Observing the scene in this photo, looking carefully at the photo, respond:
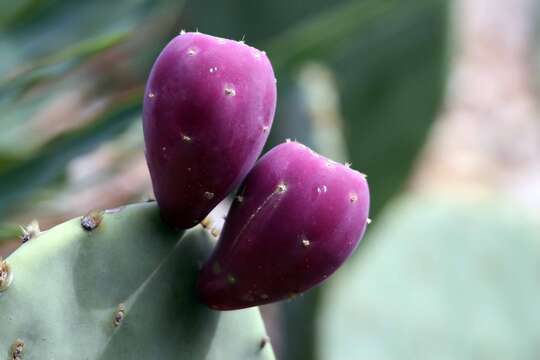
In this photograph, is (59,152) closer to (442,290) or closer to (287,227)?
(287,227)

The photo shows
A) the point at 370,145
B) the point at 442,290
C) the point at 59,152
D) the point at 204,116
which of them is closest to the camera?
the point at 204,116

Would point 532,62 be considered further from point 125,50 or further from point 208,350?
point 208,350

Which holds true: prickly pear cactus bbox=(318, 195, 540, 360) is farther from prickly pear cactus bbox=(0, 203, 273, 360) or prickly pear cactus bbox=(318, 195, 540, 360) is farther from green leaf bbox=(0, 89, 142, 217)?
prickly pear cactus bbox=(0, 203, 273, 360)

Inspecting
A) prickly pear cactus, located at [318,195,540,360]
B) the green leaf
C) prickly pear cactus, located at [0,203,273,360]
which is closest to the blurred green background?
prickly pear cactus, located at [318,195,540,360]

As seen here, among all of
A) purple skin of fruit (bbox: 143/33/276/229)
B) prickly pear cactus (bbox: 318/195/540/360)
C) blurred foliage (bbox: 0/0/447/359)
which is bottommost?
prickly pear cactus (bbox: 318/195/540/360)

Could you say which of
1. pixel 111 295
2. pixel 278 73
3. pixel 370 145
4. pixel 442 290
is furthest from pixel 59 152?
pixel 370 145

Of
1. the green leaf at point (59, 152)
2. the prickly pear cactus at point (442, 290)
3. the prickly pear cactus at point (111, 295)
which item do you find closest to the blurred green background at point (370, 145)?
the prickly pear cactus at point (442, 290)

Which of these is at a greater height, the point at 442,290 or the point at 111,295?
the point at 111,295
